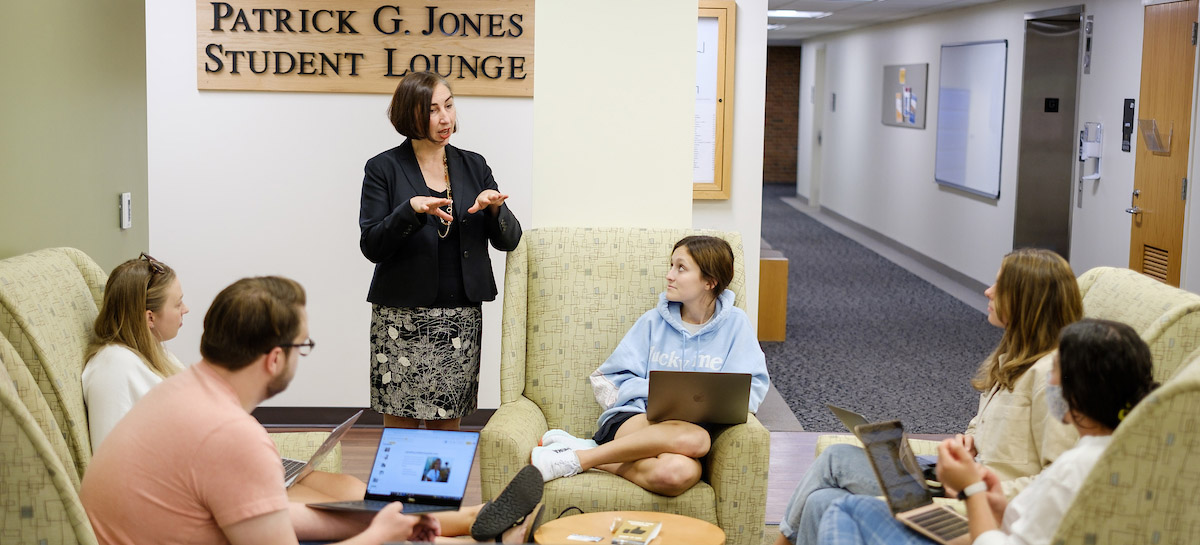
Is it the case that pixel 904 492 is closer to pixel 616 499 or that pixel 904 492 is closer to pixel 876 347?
pixel 616 499

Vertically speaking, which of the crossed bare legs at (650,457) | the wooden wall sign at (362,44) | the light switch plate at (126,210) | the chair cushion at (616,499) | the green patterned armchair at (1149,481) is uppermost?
the wooden wall sign at (362,44)

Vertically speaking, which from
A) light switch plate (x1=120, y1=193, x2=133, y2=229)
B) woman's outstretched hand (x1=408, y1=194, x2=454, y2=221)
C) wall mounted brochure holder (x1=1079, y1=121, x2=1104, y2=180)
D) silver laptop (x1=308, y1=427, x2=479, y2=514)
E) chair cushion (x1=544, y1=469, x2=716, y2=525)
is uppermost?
wall mounted brochure holder (x1=1079, y1=121, x2=1104, y2=180)

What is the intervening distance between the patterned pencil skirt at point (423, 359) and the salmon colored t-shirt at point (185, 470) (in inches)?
60.3

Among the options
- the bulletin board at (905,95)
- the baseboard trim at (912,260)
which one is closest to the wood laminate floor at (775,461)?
the baseboard trim at (912,260)

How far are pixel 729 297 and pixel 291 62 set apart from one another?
7.97 ft

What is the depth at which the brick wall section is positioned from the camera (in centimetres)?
2070

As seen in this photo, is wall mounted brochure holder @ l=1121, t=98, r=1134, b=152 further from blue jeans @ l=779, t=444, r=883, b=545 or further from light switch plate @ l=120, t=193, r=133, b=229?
light switch plate @ l=120, t=193, r=133, b=229

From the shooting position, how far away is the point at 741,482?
10.3 ft

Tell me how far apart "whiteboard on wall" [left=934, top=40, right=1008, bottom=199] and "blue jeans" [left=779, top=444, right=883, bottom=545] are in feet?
22.5

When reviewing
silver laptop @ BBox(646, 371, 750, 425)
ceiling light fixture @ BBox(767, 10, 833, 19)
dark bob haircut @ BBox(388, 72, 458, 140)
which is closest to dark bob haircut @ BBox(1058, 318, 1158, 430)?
silver laptop @ BBox(646, 371, 750, 425)

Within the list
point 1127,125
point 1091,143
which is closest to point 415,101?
point 1127,125

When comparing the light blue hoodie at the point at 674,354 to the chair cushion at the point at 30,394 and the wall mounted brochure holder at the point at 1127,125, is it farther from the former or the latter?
the wall mounted brochure holder at the point at 1127,125

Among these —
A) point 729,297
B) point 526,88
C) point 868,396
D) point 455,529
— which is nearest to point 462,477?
point 455,529

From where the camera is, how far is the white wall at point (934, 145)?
7508 millimetres
